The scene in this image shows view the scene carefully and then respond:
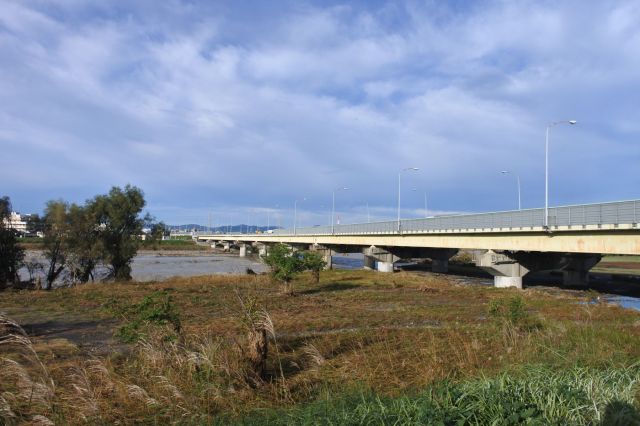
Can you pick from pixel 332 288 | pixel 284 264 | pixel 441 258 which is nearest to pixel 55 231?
pixel 284 264

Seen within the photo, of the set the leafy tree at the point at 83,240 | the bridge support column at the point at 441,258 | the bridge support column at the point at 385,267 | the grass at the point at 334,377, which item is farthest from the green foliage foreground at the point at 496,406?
the bridge support column at the point at 441,258

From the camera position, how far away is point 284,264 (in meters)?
31.5

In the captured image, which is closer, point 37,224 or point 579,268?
point 37,224

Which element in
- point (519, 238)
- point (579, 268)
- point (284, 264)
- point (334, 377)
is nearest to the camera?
point (334, 377)

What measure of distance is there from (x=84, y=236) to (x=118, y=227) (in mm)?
3294

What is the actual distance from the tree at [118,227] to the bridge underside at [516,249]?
30.8 m

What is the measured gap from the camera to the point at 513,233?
3925cm

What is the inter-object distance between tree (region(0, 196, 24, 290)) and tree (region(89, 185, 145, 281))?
6705 millimetres

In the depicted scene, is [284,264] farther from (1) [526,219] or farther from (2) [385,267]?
(2) [385,267]

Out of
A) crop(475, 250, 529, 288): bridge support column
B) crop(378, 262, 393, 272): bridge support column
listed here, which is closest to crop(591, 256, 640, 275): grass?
crop(378, 262, 393, 272): bridge support column

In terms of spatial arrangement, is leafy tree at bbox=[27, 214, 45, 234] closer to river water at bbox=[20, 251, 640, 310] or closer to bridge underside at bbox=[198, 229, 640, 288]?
river water at bbox=[20, 251, 640, 310]

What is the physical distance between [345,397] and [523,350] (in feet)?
12.9

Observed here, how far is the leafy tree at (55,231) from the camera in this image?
4081 centimetres

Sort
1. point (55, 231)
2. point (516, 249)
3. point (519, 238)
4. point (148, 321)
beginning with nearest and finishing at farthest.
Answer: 1. point (148, 321)
2. point (519, 238)
3. point (516, 249)
4. point (55, 231)
